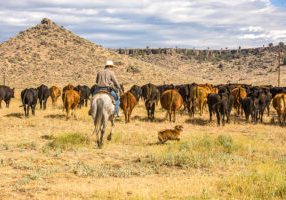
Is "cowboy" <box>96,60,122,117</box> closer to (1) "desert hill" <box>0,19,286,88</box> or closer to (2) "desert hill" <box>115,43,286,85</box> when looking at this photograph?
(1) "desert hill" <box>0,19,286,88</box>

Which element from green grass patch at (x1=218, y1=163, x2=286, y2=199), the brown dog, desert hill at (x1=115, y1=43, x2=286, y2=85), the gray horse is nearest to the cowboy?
the gray horse

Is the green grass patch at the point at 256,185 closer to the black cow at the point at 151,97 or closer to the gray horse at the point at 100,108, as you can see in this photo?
the gray horse at the point at 100,108

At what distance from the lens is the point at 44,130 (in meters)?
18.7

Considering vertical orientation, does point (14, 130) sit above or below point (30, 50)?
below

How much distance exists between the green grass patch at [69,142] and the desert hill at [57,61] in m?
49.9

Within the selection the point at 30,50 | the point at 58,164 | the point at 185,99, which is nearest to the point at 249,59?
the point at 30,50

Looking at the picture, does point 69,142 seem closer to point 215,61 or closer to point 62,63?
point 62,63

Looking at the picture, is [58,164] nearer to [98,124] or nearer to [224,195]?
[98,124]

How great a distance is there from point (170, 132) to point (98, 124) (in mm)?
2526

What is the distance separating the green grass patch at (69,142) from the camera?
1435cm

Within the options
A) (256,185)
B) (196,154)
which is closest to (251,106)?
(196,154)

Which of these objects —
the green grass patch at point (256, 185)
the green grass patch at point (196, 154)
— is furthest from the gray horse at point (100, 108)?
the green grass patch at point (256, 185)

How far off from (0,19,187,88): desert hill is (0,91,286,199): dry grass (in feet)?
163

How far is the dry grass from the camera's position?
9.05 meters
